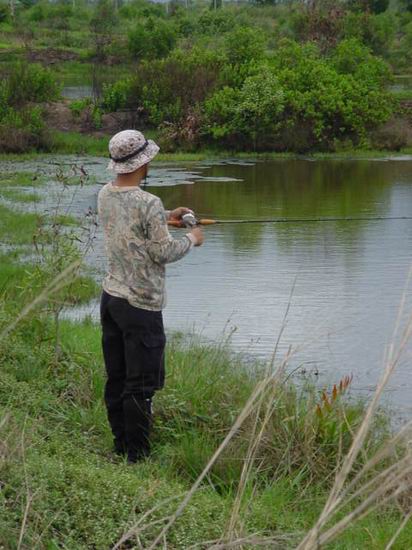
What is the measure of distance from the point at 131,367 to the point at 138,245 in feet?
1.66

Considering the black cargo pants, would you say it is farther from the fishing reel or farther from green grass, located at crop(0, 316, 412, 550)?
the fishing reel

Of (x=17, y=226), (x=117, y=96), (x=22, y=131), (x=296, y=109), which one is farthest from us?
(x=117, y=96)

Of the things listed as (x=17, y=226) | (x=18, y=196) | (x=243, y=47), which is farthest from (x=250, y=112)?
(x=17, y=226)

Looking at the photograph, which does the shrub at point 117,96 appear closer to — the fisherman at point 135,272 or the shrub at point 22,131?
the shrub at point 22,131

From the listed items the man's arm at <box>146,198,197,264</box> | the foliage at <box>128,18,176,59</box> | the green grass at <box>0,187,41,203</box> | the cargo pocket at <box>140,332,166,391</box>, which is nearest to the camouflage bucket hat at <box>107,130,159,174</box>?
the man's arm at <box>146,198,197,264</box>

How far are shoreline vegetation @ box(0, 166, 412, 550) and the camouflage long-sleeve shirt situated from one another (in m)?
0.27

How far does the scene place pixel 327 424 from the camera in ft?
16.8

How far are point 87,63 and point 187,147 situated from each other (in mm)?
16163

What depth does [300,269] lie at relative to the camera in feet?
40.8

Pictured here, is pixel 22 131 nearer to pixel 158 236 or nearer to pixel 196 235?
pixel 196 235

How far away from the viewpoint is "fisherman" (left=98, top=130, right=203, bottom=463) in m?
4.73

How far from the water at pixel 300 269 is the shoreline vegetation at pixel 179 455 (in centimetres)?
69

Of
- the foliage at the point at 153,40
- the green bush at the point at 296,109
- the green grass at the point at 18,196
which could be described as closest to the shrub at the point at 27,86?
the green bush at the point at 296,109

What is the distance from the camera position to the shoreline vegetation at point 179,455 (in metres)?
3.49
